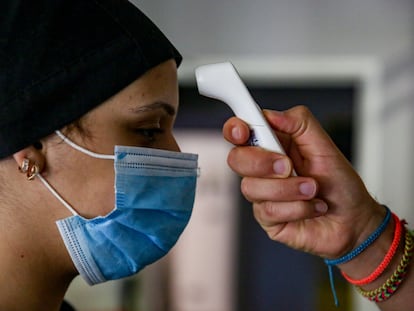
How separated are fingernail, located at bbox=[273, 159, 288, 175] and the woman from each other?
22 cm

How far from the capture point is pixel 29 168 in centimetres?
→ 107

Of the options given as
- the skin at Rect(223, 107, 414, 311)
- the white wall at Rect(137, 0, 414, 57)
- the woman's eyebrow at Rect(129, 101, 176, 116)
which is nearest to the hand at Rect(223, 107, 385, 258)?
the skin at Rect(223, 107, 414, 311)

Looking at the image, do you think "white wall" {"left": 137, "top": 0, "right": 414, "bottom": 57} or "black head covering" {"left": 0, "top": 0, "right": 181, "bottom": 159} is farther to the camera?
"white wall" {"left": 137, "top": 0, "right": 414, "bottom": 57}

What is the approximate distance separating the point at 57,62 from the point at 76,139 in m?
0.13

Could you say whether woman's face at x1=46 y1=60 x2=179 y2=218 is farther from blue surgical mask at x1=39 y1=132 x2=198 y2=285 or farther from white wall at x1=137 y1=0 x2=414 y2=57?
white wall at x1=137 y1=0 x2=414 y2=57

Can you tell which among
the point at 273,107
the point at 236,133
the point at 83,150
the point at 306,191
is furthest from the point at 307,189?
the point at 273,107

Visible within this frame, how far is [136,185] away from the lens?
1.16 m

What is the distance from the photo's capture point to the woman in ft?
3.42

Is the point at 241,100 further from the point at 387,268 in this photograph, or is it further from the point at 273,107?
the point at 273,107

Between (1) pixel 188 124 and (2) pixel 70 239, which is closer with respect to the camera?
(2) pixel 70 239

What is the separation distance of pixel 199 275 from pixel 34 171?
2174mm

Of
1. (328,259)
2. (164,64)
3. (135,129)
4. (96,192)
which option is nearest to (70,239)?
(96,192)

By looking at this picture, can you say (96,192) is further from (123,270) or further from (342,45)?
(342,45)

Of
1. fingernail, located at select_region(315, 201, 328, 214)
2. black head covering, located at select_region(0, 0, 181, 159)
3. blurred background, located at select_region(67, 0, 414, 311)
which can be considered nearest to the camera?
black head covering, located at select_region(0, 0, 181, 159)
